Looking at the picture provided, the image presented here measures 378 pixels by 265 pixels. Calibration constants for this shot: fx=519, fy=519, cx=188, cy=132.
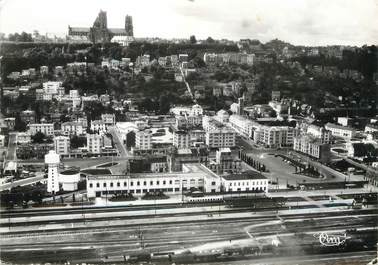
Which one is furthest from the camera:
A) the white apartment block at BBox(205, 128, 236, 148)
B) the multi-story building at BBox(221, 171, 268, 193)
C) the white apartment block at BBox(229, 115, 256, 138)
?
the white apartment block at BBox(229, 115, 256, 138)

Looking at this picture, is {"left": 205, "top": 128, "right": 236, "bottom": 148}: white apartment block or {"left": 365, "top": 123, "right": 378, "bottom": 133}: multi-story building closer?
{"left": 205, "top": 128, "right": 236, "bottom": 148}: white apartment block

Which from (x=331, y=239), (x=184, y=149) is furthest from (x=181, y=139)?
(x=331, y=239)

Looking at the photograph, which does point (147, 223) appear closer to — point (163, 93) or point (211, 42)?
point (211, 42)

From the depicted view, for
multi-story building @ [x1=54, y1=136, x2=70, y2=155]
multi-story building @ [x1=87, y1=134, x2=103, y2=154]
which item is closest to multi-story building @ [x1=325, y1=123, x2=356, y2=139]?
multi-story building @ [x1=87, y1=134, x2=103, y2=154]

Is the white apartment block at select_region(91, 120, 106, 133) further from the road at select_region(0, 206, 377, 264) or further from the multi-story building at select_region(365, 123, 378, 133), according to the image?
the multi-story building at select_region(365, 123, 378, 133)

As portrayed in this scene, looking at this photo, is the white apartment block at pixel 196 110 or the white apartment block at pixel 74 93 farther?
the white apartment block at pixel 196 110

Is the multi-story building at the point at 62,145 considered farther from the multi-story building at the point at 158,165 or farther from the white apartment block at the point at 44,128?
the multi-story building at the point at 158,165

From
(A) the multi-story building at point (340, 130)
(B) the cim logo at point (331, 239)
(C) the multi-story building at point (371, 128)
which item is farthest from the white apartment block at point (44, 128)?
(C) the multi-story building at point (371, 128)

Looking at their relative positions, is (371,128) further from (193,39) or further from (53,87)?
(53,87)
